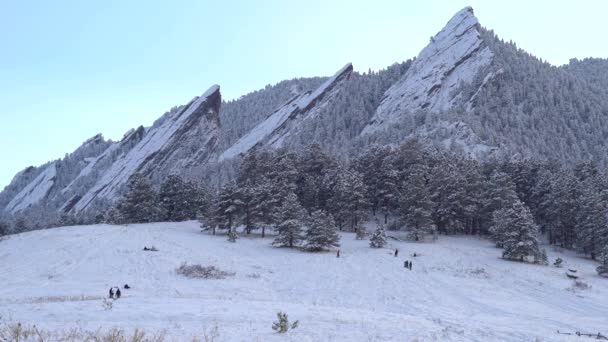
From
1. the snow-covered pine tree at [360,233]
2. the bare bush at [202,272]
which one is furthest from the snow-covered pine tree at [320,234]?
the bare bush at [202,272]

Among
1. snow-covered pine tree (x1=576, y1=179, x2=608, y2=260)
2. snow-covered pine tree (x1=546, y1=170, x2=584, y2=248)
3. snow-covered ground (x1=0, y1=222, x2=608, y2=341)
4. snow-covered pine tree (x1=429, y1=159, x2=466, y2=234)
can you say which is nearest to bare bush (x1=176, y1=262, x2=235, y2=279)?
snow-covered ground (x1=0, y1=222, x2=608, y2=341)

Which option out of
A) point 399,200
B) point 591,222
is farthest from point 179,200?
point 591,222

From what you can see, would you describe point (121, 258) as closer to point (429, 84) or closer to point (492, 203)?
point (492, 203)

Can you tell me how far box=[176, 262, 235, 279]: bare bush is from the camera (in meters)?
34.5

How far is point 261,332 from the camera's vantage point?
47.2ft

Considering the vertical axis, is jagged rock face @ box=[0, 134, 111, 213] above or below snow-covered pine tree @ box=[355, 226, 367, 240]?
A: above

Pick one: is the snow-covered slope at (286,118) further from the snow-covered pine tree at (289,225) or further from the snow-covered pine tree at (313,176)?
the snow-covered pine tree at (289,225)

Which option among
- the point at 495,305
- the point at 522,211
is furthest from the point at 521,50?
the point at 495,305

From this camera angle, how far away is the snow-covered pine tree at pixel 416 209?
54.2 meters

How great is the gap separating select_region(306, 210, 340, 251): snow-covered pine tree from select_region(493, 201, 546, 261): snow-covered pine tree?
1597 cm

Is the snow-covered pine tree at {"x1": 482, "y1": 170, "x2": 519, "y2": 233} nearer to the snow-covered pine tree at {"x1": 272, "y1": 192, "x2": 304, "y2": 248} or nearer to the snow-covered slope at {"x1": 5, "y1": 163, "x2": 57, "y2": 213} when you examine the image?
the snow-covered pine tree at {"x1": 272, "y1": 192, "x2": 304, "y2": 248}

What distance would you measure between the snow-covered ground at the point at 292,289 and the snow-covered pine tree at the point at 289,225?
1.93 m

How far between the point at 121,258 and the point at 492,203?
40332 mm

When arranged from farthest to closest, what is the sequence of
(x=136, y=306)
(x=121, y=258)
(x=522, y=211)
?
(x=522, y=211), (x=121, y=258), (x=136, y=306)
